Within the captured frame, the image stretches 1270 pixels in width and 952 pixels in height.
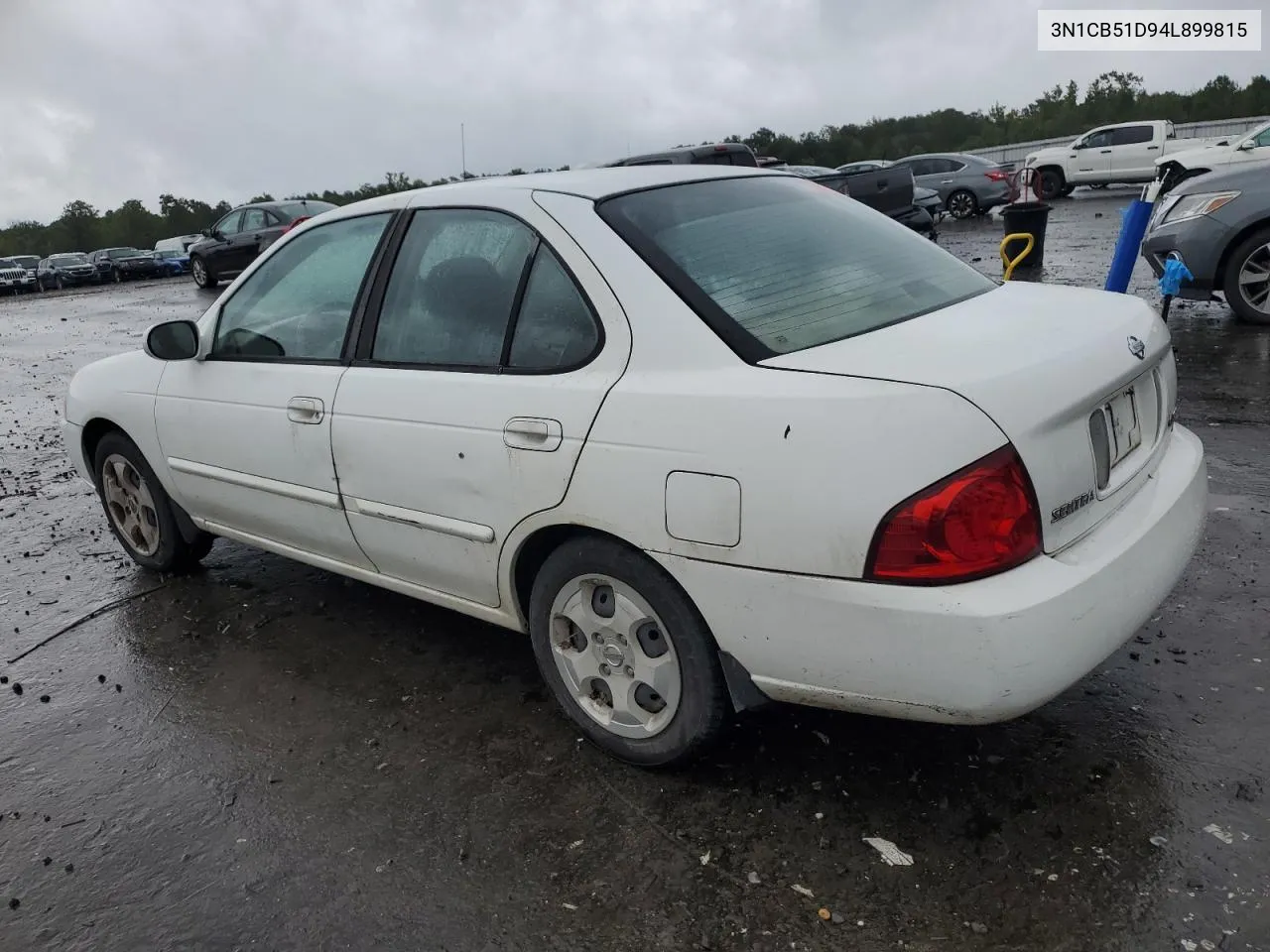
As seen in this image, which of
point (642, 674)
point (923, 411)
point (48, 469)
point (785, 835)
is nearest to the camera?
point (923, 411)

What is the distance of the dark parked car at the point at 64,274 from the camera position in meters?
36.4

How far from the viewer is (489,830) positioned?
2662 millimetres

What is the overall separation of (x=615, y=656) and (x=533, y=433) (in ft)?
2.18

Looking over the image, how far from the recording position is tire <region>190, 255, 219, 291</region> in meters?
21.2

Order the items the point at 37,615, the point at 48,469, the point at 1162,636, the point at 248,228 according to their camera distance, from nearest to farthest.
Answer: the point at 1162,636
the point at 37,615
the point at 48,469
the point at 248,228

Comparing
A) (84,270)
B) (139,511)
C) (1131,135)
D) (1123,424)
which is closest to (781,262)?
(1123,424)

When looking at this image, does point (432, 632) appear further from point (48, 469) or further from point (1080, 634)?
point (48, 469)

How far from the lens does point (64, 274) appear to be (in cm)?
3634

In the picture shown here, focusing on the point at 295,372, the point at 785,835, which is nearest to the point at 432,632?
the point at 295,372

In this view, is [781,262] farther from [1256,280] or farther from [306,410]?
[1256,280]

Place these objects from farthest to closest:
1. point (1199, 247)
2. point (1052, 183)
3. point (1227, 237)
Result: point (1052, 183) < point (1199, 247) < point (1227, 237)

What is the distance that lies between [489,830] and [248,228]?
1974 cm

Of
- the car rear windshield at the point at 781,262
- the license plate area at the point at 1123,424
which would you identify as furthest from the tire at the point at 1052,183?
the license plate area at the point at 1123,424

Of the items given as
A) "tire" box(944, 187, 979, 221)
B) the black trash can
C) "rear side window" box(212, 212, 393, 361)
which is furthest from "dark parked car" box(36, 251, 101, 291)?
"rear side window" box(212, 212, 393, 361)
